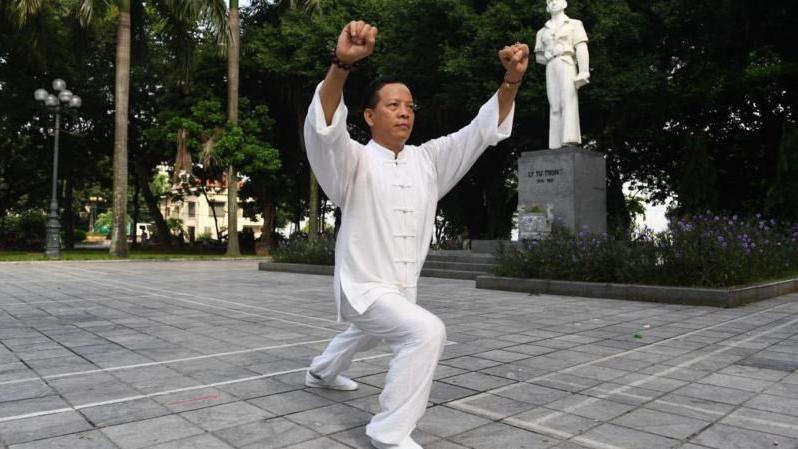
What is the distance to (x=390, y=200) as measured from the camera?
293cm

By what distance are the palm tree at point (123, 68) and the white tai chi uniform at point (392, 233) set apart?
20654mm

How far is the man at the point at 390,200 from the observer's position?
2.61 metres

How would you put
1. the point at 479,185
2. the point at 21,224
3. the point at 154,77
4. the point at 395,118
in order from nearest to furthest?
the point at 395,118
the point at 479,185
the point at 154,77
the point at 21,224

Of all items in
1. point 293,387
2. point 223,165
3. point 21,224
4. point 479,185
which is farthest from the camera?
point 21,224

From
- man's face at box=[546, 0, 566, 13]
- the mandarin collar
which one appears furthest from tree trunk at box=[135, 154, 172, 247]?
the mandarin collar

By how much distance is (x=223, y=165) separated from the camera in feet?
79.5

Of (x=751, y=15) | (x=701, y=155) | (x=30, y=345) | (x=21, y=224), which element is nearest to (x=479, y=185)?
(x=701, y=155)

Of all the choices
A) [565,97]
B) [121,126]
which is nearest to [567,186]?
[565,97]

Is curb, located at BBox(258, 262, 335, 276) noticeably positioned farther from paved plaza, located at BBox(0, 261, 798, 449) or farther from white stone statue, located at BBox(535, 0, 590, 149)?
paved plaza, located at BBox(0, 261, 798, 449)

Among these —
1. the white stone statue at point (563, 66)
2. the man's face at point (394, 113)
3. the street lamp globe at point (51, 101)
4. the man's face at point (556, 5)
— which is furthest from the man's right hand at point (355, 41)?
the street lamp globe at point (51, 101)

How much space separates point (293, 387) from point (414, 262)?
1.49 m

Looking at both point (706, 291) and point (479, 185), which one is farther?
point (479, 185)

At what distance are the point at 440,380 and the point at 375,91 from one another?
7.13 ft

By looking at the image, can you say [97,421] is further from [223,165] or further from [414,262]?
[223,165]
